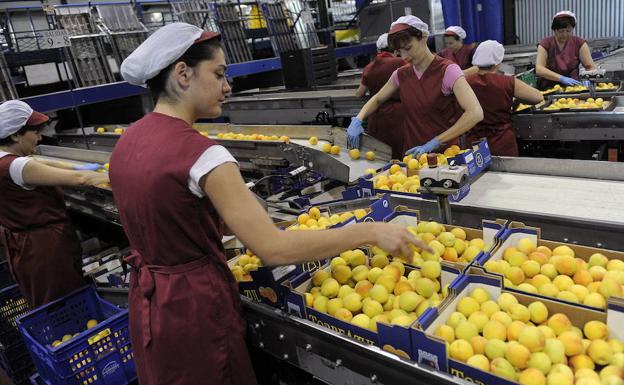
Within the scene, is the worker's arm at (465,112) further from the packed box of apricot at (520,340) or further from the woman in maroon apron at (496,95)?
the packed box of apricot at (520,340)

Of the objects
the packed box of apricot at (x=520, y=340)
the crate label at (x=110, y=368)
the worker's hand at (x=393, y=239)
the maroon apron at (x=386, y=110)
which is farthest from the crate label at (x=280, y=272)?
the maroon apron at (x=386, y=110)

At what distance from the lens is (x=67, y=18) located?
7.09 metres

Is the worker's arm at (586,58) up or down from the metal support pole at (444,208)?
up

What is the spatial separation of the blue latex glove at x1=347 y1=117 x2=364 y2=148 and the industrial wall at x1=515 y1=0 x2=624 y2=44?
10767 millimetres

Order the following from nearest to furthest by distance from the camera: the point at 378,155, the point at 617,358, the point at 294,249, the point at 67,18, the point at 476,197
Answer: the point at 617,358
the point at 294,249
the point at 476,197
the point at 378,155
the point at 67,18

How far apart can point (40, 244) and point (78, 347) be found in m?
1.04

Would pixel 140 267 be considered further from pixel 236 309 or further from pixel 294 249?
pixel 294 249

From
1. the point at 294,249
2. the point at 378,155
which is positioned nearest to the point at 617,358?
the point at 294,249

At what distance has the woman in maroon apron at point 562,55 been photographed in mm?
5266

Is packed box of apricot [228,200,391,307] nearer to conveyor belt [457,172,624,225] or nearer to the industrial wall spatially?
conveyor belt [457,172,624,225]

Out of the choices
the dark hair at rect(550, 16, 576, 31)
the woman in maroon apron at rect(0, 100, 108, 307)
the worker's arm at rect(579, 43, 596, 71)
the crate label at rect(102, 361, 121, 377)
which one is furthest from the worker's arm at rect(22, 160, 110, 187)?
the worker's arm at rect(579, 43, 596, 71)

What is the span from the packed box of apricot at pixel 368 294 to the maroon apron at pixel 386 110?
3073 millimetres

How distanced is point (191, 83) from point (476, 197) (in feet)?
5.47

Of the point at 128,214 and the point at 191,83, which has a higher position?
the point at 191,83
